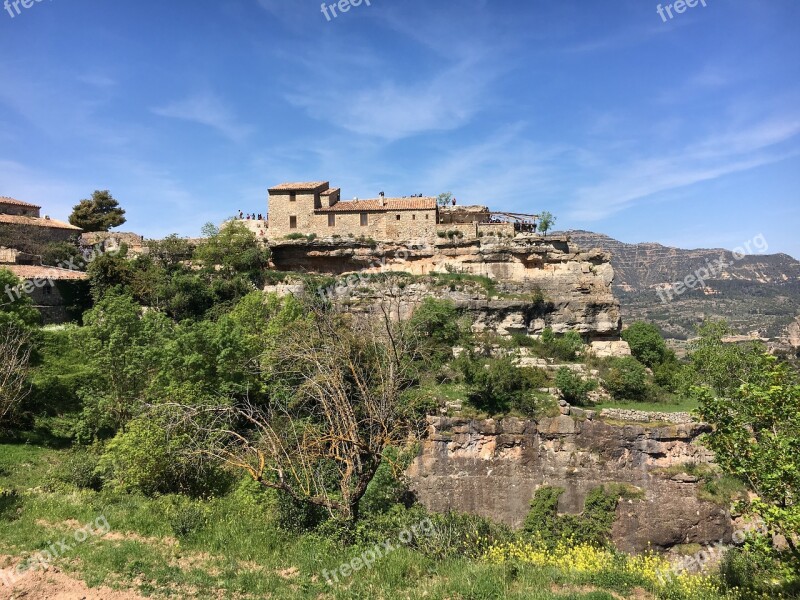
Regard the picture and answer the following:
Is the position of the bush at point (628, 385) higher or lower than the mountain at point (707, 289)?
lower

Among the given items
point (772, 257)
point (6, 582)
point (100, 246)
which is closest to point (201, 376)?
point (6, 582)

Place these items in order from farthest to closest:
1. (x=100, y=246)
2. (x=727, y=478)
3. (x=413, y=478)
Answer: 1. (x=100, y=246)
2. (x=413, y=478)
3. (x=727, y=478)

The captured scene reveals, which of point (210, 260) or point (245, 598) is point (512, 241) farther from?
point (245, 598)

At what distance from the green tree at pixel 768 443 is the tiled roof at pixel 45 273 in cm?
3360

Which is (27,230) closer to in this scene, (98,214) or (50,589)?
(98,214)

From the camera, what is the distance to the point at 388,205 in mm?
36031

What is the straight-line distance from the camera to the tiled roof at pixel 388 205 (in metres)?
35.7

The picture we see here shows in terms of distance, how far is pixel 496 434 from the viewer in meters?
22.1

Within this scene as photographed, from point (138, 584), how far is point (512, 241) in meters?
29.5

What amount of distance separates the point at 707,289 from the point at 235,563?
364 feet

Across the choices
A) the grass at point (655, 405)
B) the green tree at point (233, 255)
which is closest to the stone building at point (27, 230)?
the green tree at point (233, 255)

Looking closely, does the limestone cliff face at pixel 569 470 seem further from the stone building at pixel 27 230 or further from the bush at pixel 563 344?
the stone building at pixel 27 230

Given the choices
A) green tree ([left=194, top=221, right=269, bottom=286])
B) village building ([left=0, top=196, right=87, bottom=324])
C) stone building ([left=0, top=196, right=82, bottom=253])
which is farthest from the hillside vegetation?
stone building ([left=0, top=196, right=82, bottom=253])

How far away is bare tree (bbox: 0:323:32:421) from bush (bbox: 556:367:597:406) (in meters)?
23.0
